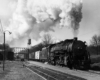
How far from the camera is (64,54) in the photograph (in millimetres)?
A: 26672

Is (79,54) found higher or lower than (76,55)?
higher

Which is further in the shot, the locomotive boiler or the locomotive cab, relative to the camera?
the locomotive cab

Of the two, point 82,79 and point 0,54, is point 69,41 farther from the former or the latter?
point 0,54

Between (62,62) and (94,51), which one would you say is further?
(94,51)

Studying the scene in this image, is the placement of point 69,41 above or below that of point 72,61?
above

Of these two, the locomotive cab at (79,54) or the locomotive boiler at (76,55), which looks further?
the locomotive cab at (79,54)

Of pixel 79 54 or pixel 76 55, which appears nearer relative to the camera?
pixel 76 55

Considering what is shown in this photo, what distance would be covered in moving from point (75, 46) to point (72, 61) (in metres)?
2.08

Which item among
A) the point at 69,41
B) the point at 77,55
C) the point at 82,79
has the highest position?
the point at 69,41

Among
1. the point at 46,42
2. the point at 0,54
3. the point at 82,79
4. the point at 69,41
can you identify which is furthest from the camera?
the point at 46,42

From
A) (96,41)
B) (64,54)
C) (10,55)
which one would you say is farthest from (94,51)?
(64,54)

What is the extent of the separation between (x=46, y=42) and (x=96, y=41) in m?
29.6

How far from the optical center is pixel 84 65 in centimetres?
2339

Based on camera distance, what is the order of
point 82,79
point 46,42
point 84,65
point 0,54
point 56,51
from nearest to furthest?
point 82,79, point 84,65, point 56,51, point 0,54, point 46,42
